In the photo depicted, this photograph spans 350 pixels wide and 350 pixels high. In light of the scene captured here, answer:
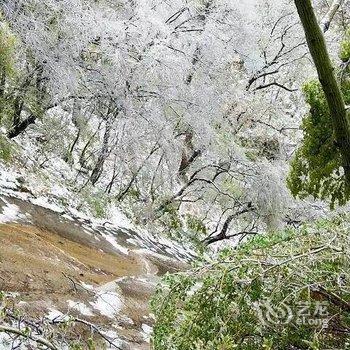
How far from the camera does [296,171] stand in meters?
5.80

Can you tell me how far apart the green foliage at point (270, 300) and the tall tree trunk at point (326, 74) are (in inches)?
21.4

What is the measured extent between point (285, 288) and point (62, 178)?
40.0 feet

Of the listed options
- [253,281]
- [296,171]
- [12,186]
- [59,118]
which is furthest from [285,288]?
[59,118]

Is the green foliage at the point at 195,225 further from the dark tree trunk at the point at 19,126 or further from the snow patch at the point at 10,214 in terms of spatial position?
the snow patch at the point at 10,214

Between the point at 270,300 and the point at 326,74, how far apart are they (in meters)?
1.23

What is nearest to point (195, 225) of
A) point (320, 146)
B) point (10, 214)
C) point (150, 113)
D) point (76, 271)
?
point (150, 113)

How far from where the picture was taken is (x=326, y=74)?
269cm

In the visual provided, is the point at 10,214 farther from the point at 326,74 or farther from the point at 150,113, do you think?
the point at 326,74

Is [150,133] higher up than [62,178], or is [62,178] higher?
[150,133]

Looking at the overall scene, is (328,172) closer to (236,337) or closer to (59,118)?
(236,337)

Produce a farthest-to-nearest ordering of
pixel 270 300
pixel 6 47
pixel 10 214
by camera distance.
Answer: pixel 10 214
pixel 6 47
pixel 270 300

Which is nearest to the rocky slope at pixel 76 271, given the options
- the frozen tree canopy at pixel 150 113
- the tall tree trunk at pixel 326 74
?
the frozen tree canopy at pixel 150 113

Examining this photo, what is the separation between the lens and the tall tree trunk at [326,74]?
241 centimetres

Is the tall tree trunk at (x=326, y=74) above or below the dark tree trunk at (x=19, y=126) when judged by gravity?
above
